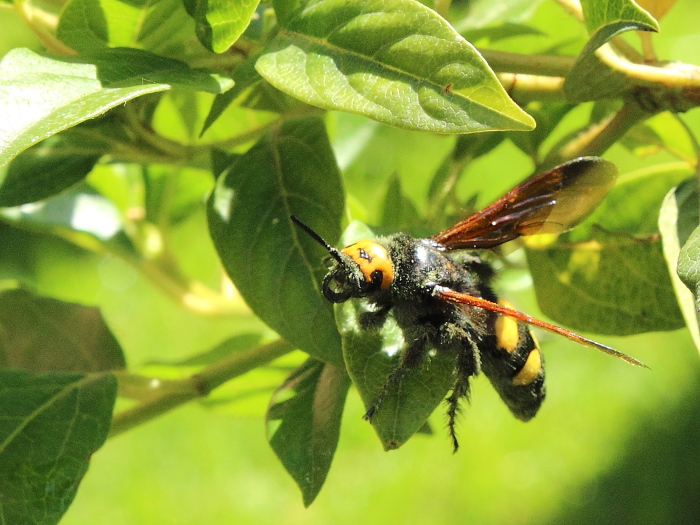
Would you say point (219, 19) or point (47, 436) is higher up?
point (219, 19)

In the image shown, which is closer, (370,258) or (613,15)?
(613,15)

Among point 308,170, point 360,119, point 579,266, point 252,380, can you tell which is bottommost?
point 252,380

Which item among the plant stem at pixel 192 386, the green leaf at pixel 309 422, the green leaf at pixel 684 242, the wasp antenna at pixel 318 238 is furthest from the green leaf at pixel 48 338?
the green leaf at pixel 684 242

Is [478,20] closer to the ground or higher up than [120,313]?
higher up

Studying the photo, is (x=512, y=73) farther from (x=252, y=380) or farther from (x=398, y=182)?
(x=252, y=380)

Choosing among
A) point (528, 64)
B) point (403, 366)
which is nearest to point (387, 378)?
point (403, 366)

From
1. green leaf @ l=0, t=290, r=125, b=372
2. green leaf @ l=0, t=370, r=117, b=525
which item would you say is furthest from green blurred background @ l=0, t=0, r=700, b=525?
green leaf @ l=0, t=370, r=117, b=525

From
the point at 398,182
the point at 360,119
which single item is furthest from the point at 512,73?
the point at 360,119

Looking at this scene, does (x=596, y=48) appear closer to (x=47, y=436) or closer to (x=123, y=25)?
(x=123, y=25)
